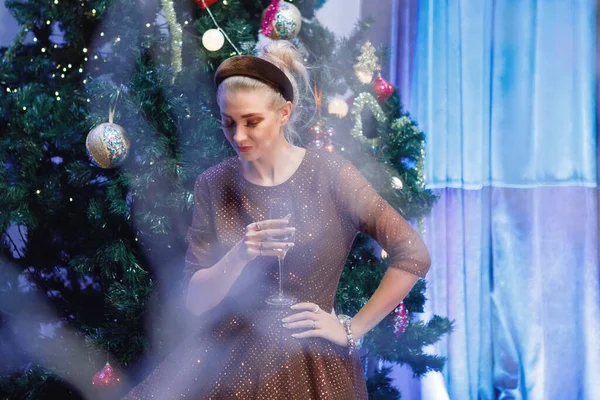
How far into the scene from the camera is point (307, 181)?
1.21m

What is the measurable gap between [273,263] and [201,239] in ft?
0.53

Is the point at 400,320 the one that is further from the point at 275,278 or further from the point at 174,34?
the point at 174,34

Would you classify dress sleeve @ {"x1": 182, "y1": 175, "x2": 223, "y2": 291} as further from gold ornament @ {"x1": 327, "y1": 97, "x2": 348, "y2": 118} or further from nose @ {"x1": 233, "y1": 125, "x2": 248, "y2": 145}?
gold ornament @ {"x1": 327, "y1": 97, "x2": 348, "y2": 118}

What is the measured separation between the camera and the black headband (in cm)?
112

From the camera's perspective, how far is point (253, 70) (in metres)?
1.12

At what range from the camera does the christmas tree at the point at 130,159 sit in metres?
1.62

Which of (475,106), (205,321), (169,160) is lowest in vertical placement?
(205,321)

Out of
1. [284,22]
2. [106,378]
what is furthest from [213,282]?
[284,22]

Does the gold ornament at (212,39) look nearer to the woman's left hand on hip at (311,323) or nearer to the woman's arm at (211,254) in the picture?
the woman's arm at (211,254)

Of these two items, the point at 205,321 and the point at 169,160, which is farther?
the point at 169,160

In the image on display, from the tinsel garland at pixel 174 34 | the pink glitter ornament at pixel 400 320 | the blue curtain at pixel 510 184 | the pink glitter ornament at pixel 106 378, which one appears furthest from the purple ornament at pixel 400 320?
the tinsel garland at pixel 174 34

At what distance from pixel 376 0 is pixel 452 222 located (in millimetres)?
944

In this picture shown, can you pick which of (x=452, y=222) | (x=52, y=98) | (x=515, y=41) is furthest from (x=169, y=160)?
(x=515, y=41)

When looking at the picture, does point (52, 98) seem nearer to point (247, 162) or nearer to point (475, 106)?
point (247, 162)
